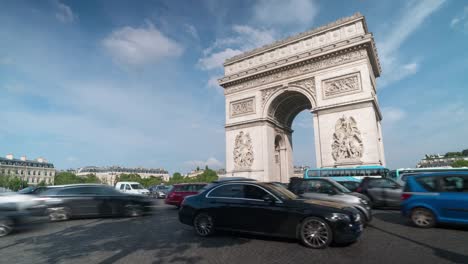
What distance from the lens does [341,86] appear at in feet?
68.4

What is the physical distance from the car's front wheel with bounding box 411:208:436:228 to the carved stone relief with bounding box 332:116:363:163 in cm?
1262

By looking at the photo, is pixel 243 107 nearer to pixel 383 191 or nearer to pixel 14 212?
pixel 383 191

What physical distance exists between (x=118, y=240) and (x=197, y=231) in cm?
181

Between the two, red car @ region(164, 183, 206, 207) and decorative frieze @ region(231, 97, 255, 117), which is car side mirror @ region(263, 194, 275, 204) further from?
decorative frieze @ region(231, 97, 255, 117)

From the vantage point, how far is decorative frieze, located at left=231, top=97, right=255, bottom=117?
84.5 ft

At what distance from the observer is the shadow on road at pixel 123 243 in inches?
181

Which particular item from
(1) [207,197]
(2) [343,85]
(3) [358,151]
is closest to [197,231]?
(1) [207,197]

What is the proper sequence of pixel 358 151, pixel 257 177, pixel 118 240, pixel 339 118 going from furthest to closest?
pixel 257 177 < pixel 339 118 < pixel 358 151 < pixel 118 240

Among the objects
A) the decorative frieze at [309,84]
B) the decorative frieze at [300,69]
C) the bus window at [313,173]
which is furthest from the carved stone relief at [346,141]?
the decorative frieze at [300,69]

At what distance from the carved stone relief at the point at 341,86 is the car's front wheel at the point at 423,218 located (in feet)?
48.8

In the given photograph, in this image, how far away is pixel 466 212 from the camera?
6.07 meters

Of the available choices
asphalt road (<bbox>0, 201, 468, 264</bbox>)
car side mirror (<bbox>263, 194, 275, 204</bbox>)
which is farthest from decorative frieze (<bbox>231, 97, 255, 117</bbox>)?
car side mirror (<bbox>263, 194, 275, 204</bbox>)

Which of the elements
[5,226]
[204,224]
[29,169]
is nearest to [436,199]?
[204,224]

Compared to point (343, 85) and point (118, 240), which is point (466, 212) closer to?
point (118, 240)
